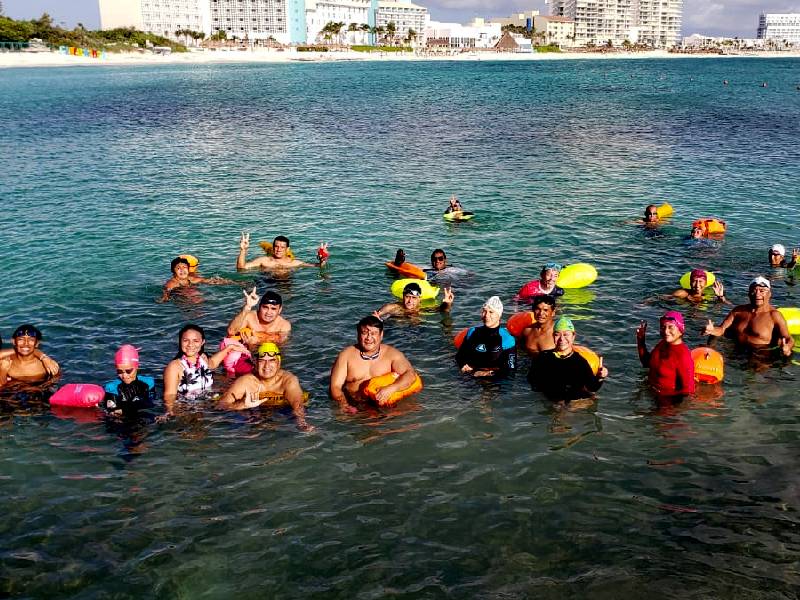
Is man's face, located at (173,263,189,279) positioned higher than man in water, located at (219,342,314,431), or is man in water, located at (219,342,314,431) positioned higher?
man's face, located at (173,263,189,279)

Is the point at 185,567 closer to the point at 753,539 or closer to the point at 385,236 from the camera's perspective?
the point at 753,539

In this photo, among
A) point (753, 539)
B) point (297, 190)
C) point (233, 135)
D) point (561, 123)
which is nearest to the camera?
point (753, 539)

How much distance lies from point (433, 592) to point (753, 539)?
3.77m

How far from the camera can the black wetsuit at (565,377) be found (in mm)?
10891

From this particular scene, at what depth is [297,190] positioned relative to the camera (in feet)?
96.8

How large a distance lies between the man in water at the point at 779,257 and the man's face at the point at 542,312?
8180mm

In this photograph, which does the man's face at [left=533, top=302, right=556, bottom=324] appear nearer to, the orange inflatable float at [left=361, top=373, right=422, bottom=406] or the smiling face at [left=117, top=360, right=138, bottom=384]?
the orange inflatable float at [left=361, top=373, right=422, bottom=406]

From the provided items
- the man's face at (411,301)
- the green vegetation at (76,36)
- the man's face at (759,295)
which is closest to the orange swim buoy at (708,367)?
the man's face at (759,295)

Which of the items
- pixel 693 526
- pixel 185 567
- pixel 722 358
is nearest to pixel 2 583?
pixel 185 567

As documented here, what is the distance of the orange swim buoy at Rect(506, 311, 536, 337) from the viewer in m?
13.4

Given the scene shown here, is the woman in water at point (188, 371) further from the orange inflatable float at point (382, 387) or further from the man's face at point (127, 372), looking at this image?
the orange inflatable float at point (382, 387)

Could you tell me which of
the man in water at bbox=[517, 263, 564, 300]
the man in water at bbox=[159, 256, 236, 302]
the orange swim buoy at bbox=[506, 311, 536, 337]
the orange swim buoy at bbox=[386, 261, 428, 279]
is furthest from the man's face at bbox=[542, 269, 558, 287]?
the man in water at bbox=[159, 256, 236, 302]

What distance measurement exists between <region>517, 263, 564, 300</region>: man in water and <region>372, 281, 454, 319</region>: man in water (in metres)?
1.90

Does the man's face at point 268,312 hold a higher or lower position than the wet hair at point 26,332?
Answer: lower
